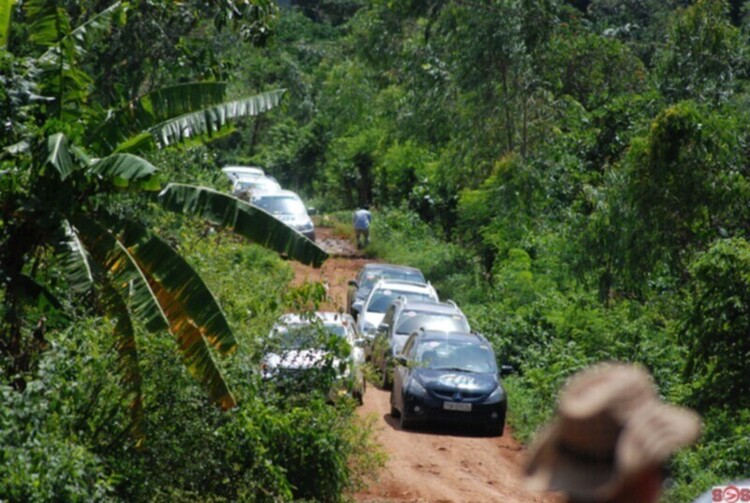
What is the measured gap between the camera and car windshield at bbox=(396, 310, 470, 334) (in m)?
22.8

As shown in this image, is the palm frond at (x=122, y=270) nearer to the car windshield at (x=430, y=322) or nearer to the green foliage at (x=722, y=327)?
the green foliage at (x=722, y=327)

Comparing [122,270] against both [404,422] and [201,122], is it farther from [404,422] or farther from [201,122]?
[404,422]

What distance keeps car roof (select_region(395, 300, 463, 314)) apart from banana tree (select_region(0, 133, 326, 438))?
11480 mm

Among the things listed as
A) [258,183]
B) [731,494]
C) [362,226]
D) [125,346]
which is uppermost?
[731,494]

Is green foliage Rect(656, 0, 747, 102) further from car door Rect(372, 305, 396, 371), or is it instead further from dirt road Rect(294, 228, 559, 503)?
dirt road Rect(294, 228, 559, 503)

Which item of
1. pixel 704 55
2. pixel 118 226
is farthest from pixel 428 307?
pixel 118 226

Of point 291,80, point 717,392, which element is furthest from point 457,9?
point 291,80

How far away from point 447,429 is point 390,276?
9186 millimetres

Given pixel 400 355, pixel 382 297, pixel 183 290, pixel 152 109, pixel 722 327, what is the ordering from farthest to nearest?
1. pixel 382 297
2. pixel 400 355
3. pixel 722 327
4. pixel 152 109
5. pixel 183 290

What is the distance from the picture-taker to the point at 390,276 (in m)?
28.7

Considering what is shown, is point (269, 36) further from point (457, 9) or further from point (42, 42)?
point (457, 9)

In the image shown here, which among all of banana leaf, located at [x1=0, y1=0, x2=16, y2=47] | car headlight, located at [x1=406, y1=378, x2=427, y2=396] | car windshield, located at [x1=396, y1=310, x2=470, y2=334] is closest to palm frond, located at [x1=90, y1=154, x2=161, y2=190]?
banana leaf, located at [x1=0, y1=0, x2=16, y2=47]

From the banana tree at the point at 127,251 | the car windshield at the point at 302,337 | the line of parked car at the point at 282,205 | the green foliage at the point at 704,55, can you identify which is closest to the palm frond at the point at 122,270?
the banana tree at the point at 127,251

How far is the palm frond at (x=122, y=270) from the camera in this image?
1120 centimetres
